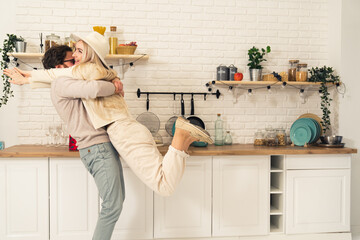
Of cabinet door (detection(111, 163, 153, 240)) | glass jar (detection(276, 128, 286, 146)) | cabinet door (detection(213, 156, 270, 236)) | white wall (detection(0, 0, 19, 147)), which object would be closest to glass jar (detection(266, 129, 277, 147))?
glass jar (detection(276, 128, 286, 146))

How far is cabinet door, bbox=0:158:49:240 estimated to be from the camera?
2.88 metres

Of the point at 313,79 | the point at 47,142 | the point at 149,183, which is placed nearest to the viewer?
the point at 149,183

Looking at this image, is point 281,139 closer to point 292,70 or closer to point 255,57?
point 292,70

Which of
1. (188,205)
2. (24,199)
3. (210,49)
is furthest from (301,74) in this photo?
(24,199)

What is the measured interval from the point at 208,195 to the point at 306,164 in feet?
3.22

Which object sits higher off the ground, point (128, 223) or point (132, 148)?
point (132, 148)

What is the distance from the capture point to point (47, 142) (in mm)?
3363

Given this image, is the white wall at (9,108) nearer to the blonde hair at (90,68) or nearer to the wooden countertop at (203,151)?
the wooden countertop at (203,151)

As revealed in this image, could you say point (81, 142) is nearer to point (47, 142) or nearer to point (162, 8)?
point (47, 142)

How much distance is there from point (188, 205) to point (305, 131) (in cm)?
146

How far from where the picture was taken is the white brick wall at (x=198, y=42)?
3406 mm

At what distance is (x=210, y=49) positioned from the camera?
3.61 m

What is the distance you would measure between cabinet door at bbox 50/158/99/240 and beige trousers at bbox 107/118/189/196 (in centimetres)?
66

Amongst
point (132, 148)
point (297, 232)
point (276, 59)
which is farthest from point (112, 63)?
point (297, 232)
